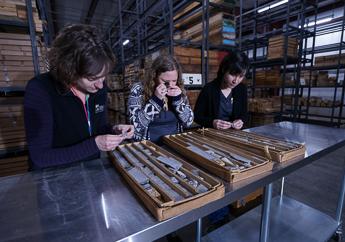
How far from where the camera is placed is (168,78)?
1433 millimetres

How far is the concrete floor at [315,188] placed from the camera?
2.11 metres

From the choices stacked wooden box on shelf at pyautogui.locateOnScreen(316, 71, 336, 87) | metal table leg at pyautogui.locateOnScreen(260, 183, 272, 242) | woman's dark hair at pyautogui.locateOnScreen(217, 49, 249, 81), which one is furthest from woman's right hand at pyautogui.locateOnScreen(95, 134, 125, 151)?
stacked wooden box on shelf at pyautogui.locateOnScreen(316, 71, 336, 87)

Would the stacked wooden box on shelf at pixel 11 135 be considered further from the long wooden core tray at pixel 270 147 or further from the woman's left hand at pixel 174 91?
the long wooden core tray at pixel 270 147

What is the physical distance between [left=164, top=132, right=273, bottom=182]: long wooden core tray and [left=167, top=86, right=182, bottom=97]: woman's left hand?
463 millimetres

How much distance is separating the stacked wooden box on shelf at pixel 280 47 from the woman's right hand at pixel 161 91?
392 centimetres

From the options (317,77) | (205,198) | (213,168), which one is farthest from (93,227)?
(317,77)

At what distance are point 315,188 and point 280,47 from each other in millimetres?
3065

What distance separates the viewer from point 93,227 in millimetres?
536

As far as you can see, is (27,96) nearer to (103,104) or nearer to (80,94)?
(80,94)

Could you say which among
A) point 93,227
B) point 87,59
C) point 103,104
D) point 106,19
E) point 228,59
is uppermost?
point 106,19

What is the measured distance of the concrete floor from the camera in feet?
6.91

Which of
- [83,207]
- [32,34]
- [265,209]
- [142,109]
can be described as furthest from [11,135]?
[265,209]

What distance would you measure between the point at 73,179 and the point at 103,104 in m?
0.56

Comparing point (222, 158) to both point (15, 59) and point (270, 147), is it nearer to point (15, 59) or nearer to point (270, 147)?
point (270, 147)
